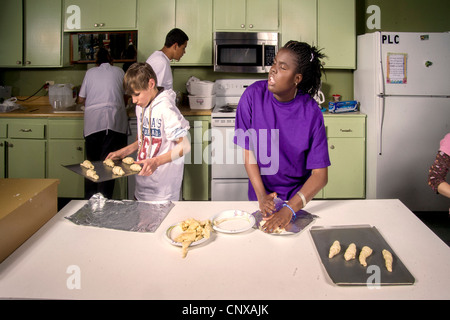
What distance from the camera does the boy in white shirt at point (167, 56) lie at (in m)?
3.51

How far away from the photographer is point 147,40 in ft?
13.7

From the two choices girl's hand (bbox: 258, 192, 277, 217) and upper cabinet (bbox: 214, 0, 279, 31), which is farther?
upper cabinet (bbox: 214, 0, 279, 31)

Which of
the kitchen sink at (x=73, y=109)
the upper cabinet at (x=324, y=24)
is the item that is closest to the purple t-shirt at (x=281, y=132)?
the upper cabinet at (x=324, y=24)

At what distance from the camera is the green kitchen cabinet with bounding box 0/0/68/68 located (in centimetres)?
423

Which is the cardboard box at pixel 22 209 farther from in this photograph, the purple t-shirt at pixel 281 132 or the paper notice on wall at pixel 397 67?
the paper notice on wall at pixel 397 67

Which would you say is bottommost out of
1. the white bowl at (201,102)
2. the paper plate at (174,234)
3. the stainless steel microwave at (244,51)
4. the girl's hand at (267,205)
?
the paper plate at (174,234)

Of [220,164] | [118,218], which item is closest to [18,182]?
[118,218]

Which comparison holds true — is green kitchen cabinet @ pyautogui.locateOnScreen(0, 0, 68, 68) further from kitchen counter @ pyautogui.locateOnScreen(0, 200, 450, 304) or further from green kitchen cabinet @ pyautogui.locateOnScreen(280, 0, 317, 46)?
kitchen counter @ pyautogui.locateOnScreen(0, 200, 450, 304)

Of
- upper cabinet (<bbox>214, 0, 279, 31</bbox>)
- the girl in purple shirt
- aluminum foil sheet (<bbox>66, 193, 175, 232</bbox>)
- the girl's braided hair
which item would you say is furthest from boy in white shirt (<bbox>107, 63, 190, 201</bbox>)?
upper cabinet (<bbox>214, 0, 279, 31</bbox>)

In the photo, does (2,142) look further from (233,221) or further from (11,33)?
(233,221)

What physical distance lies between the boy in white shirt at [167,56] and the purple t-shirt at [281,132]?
172 cm

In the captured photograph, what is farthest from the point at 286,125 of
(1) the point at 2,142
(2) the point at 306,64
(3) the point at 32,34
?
(3) the point at 32,34

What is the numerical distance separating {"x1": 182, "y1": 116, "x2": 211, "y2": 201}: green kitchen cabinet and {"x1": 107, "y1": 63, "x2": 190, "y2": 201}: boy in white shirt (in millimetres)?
1387

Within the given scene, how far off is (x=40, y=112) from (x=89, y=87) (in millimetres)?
726
